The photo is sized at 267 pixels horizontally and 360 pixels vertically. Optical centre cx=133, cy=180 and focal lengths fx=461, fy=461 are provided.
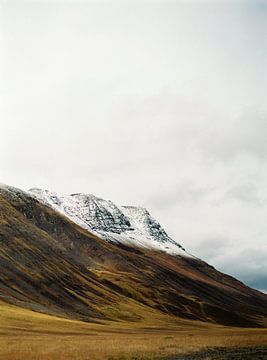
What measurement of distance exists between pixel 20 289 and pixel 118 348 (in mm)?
109812

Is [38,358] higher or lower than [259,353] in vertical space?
lower

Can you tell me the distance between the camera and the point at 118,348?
5191cm

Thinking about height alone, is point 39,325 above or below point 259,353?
below

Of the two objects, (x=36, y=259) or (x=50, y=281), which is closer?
(x=50, y=281)

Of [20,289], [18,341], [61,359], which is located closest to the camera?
[61,359]

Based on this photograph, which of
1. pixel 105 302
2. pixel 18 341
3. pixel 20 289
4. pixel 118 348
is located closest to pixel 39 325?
pixel 18 341

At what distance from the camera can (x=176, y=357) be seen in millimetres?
47031

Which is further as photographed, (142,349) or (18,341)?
(18,341)

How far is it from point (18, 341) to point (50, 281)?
127571mm

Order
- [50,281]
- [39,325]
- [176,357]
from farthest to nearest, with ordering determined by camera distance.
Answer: [50,281]
[39,325]
[176,357]

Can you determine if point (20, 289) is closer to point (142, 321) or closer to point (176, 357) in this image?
point (142, 321)

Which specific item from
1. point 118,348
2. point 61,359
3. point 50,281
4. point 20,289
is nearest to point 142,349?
point 118,348

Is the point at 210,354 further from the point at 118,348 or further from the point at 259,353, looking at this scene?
the point at 118,348

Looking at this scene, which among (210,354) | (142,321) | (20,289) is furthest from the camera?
(142,321)
